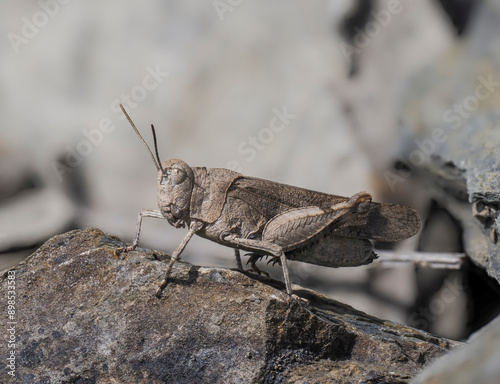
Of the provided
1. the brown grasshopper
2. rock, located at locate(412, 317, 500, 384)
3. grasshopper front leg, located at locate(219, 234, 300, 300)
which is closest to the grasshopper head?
the brown grasshopper

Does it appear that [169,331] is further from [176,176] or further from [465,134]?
[465,134]

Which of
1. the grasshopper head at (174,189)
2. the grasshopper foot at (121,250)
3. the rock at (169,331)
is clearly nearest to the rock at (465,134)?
the rock at (169,331)

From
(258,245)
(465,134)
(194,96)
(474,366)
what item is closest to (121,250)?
(258,245)

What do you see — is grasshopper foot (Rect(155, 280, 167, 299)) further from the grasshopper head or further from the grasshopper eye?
the grasshopper eye

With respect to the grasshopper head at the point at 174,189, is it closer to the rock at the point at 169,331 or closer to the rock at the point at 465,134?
the rock at the point at 169,331

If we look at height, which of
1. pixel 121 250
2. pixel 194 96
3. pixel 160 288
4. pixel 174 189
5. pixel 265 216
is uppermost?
pixel 194 96

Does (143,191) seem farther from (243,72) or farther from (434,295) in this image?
(434,295)

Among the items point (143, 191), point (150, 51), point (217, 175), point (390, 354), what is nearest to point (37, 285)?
point (217, 175)
